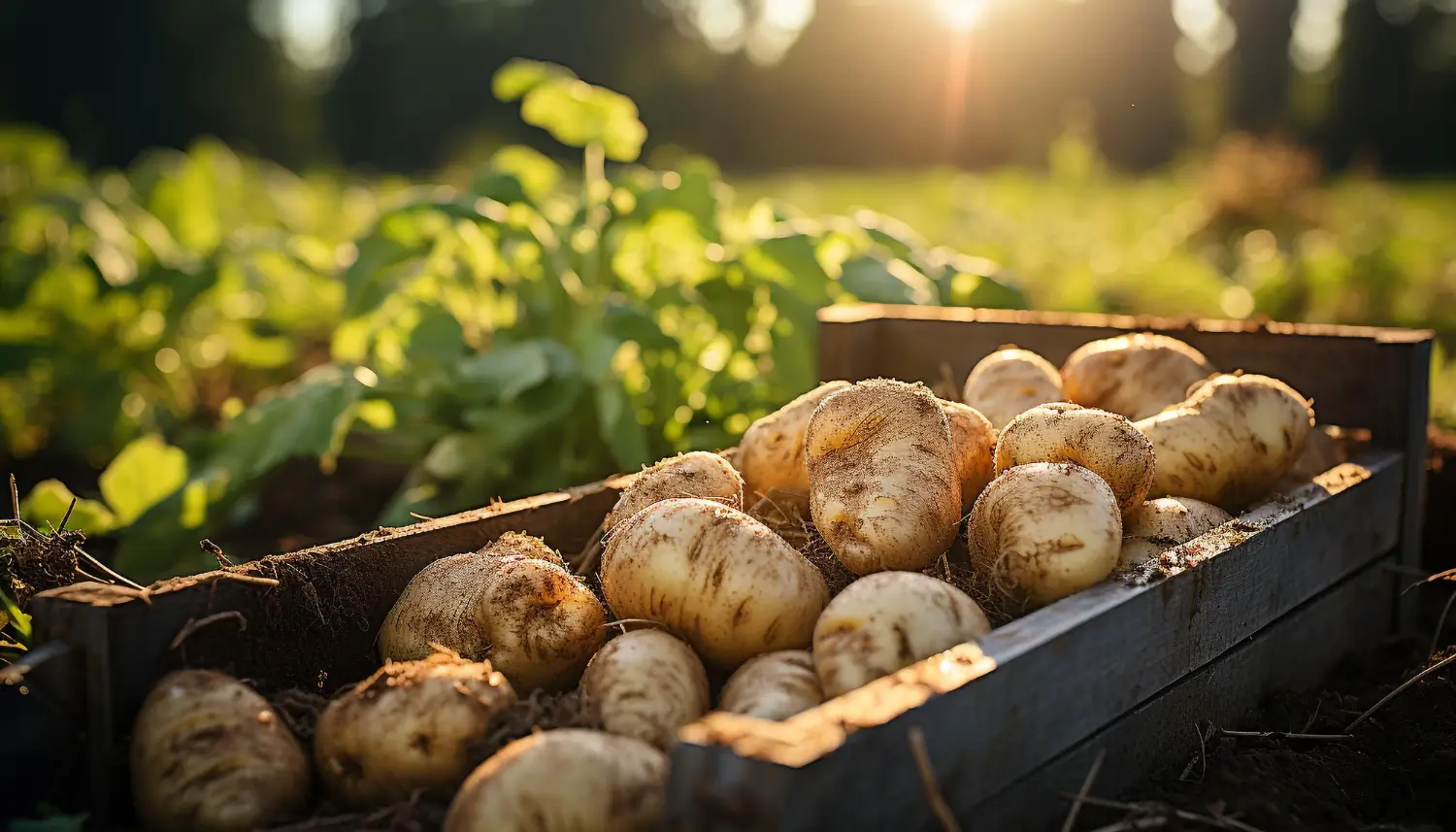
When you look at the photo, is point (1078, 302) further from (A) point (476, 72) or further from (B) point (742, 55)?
(A) point (476, 72)

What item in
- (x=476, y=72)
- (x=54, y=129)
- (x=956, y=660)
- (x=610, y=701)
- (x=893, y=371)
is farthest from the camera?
(x=476, y=72)

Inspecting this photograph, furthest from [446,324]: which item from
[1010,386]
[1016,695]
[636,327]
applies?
[1016,695]

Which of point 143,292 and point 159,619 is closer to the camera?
point 159,619

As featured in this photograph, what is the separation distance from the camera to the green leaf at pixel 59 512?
3143 mm

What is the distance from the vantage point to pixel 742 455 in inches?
97.7

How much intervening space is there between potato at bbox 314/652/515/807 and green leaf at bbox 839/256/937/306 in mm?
2236

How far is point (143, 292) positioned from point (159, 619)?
350 cm

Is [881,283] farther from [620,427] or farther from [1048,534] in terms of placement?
[1048,534]

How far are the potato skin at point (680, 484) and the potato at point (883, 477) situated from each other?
0.18 metres

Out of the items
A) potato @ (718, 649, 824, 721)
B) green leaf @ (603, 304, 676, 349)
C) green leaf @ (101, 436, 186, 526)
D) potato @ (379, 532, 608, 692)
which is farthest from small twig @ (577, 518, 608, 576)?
green leaf @ (101, 436, 186, 526)

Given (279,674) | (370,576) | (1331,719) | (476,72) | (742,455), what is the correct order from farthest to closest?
(476,72)
(742,455)
(1331,719)
(370,576)
(279,674)

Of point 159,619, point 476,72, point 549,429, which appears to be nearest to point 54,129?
point 476,72

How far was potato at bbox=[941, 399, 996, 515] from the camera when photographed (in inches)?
88.6

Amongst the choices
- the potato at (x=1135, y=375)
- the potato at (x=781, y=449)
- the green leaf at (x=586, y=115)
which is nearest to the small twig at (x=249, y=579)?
the potato at (x=781, y=449)
